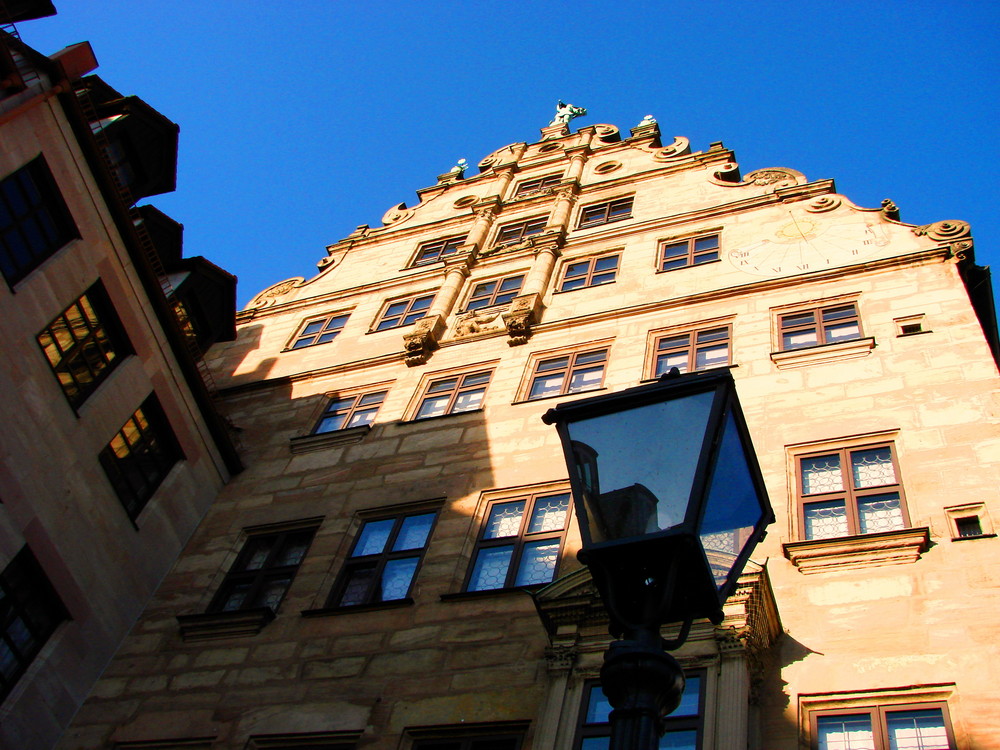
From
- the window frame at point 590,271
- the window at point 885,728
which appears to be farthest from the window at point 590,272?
the window at point 885,728

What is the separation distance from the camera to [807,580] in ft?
31.9

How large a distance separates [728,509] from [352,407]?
1243 centimetres

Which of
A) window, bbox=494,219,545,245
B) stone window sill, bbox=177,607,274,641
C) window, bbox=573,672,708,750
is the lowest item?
window, bbox=573,672,708,750

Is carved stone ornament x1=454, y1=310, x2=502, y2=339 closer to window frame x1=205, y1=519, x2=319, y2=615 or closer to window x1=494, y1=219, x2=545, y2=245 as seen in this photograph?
window x1=494, y1=219, x2=545, y2=245

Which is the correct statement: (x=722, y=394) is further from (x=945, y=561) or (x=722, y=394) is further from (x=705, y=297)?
(x=705, y=297)

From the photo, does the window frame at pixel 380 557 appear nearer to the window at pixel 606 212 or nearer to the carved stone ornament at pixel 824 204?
the carved stone ornament at pixel 824 204

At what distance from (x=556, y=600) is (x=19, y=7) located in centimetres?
1138

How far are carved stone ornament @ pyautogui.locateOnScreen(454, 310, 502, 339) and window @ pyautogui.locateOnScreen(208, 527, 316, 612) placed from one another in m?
5.15

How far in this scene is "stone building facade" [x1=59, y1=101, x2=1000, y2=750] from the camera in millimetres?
8742

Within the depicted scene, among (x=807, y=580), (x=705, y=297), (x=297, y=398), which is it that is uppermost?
(x=705, y=297)

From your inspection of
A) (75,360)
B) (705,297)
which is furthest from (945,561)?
(75,360)

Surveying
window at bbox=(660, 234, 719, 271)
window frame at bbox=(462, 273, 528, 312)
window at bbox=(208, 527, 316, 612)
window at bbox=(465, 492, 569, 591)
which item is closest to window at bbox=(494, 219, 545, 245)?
window frame at bbox=(462, 273, 528, 312)

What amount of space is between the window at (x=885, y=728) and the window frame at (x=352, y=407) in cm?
893

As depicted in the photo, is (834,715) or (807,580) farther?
(807,580)
